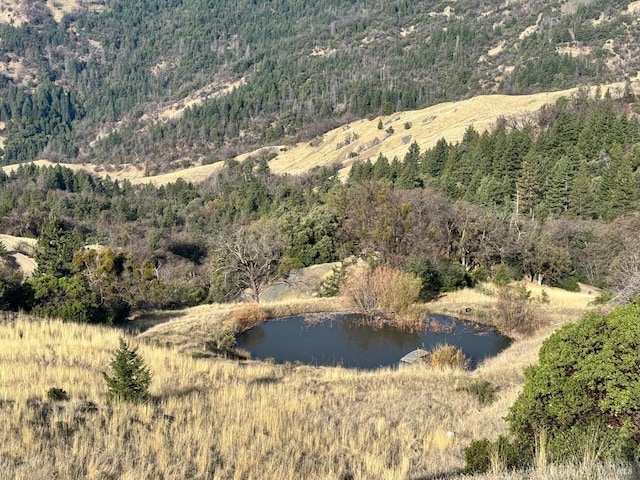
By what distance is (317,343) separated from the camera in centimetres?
2461

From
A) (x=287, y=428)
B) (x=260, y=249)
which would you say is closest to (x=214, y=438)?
(x=287, y=428)

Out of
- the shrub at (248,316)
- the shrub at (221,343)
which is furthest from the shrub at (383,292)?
the shrub at (221,343)

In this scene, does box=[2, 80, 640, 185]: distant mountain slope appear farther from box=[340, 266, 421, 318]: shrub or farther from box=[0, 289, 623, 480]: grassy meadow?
box=[0, 289, 623, 480]: grassy meadow

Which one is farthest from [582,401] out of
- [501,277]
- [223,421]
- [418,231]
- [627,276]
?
[418,231]

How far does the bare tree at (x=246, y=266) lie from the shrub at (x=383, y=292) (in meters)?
8.68

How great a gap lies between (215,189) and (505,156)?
223 feet

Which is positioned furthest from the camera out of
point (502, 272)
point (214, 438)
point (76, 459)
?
point (502, 272)

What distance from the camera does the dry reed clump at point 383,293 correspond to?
90.8 feet

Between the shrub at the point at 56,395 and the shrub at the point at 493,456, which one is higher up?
the shrub at the point at 56,395

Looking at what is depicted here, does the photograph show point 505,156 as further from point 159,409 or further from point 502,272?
point 159,409

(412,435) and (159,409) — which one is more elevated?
(159,409)

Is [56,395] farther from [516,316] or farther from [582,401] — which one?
[516,316]

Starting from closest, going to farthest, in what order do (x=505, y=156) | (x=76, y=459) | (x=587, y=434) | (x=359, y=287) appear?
1. (x=76, y=459)
2. (x=587, y=434)
3. (x=359, y=287)
4. (x=505, y=156)

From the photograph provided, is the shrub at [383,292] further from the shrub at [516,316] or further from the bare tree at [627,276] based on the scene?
the bare tree at [627,276]
